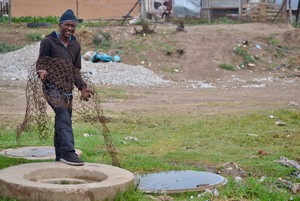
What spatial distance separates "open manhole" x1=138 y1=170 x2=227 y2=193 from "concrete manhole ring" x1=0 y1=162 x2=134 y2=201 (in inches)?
17.8

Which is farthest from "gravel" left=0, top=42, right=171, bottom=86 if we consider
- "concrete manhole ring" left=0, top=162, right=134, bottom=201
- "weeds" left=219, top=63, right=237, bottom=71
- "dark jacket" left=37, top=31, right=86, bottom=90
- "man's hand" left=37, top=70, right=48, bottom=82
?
"concrete manhole ring" left=0, top=162, right=134, bottom=201

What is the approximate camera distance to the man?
24.2 ft

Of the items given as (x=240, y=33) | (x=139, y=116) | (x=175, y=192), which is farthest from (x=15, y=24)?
(x=175, y=192)

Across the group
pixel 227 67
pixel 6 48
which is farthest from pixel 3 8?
pixel 227 67

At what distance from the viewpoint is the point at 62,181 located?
7.11m

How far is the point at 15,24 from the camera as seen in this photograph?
31.5 metres

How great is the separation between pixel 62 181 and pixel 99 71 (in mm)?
16942

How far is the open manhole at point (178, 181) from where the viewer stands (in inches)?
287

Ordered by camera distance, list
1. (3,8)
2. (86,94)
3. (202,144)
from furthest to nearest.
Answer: (3,8) < (202,144) < (86,94)

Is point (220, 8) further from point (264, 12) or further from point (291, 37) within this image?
point (291, 37)

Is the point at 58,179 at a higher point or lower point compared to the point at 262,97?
higher

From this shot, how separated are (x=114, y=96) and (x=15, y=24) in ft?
46.1

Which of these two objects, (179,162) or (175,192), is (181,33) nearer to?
(179,162)

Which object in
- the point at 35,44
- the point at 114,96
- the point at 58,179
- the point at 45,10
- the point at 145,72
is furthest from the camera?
the point at 45,10
